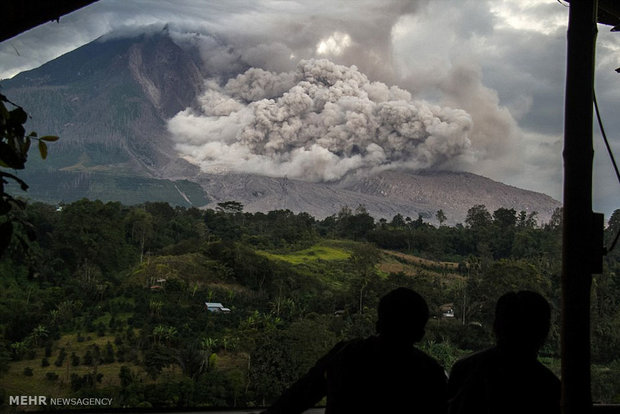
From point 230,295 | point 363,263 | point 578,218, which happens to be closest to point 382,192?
point 363,263

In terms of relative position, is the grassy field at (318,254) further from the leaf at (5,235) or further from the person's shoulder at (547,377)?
the leaf at (5,235)

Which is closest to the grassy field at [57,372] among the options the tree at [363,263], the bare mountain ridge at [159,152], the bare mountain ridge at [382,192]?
the tree at [363,263]

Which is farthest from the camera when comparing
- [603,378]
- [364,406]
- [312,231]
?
[312,231]

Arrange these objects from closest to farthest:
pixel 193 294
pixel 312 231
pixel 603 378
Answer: pixel 603 378
pixel 193 294
pixel 312 231

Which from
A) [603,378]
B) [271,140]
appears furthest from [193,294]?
[271,140]

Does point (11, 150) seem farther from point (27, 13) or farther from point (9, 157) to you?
point (27, 13)

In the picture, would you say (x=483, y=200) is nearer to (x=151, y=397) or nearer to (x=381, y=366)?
(x=151, y=397)
